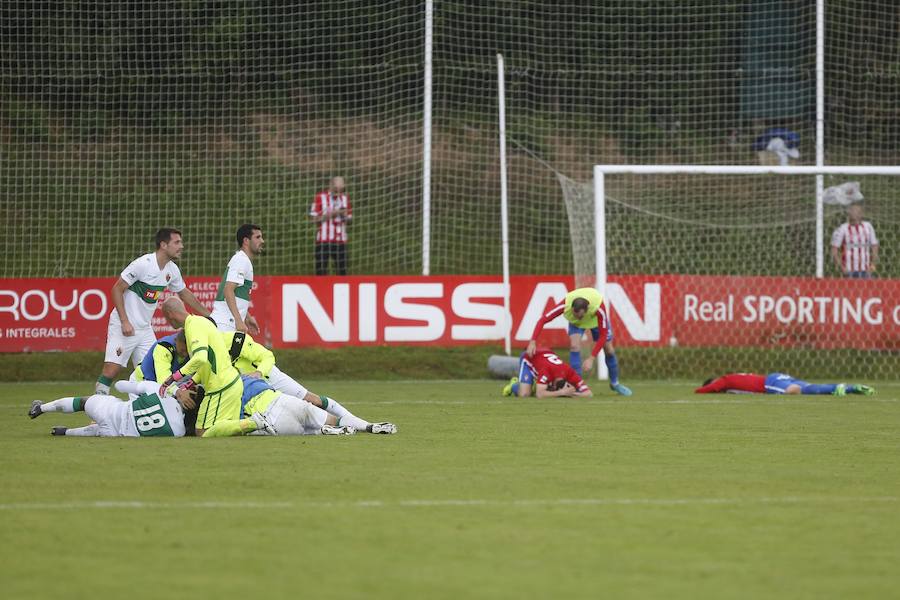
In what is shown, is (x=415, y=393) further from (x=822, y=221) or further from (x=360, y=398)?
(x=822, y=221)

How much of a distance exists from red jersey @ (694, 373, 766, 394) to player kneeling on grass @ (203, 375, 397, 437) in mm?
6955

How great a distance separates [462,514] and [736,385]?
10855 millimetres

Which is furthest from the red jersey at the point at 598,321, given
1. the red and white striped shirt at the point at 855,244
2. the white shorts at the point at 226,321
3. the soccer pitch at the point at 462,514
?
the red and white striped shirt at the point at 855,244

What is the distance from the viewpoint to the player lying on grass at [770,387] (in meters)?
17.4

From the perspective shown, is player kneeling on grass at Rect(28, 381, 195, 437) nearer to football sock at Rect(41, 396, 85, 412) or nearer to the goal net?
football sock at Rect(41, 396, 85, 412)

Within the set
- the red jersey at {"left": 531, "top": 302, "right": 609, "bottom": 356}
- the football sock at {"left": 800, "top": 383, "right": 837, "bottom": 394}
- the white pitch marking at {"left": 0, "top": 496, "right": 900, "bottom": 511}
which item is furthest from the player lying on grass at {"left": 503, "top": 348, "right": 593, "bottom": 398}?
the white pitch marking at {"left": 0, "top": 496, "right": 900, "bottom": 511}

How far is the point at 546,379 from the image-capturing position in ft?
55.1

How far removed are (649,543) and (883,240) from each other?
1666 centimetres

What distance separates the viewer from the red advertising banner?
67.0ft

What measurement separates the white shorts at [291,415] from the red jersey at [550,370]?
556cm

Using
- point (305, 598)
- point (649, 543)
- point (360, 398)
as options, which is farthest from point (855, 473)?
point (360, 398)

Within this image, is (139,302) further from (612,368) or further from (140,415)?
(612,368)

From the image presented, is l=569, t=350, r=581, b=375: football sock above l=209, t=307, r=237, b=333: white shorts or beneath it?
beneath

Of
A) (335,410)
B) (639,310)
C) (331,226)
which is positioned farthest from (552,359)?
(331,226)
